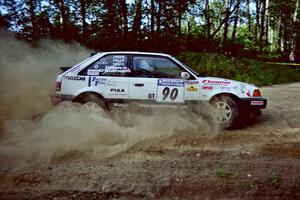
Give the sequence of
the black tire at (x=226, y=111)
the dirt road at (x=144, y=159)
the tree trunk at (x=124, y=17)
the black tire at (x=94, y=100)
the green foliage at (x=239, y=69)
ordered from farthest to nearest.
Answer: the green foliage at (x=239, y=69) < the tree trunk at (x=124, y=17) < the black tire at (x=94, y=100) < the black tire at (x=226, y=111) < the dirt road at (x=144, y=159)

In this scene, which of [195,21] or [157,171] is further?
[195,21]

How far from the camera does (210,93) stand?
23.4ft

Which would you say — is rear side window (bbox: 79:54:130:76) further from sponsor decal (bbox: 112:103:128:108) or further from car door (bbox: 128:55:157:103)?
sponsor decal (bbox: 112:103:128:108)

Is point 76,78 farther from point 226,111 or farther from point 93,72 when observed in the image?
point 226,111

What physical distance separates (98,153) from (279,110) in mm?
6048

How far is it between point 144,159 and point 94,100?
244cm

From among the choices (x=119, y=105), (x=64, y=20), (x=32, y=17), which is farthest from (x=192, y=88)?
(x=64, y=20)

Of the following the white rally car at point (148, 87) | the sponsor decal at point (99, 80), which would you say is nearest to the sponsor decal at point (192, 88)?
the white rally car at point (148, 87)

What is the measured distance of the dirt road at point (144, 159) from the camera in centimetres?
416

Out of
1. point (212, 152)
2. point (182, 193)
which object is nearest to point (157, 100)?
point (212, 152)

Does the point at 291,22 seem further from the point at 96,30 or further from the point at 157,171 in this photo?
the point at 157,171

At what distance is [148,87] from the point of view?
712 centimetres

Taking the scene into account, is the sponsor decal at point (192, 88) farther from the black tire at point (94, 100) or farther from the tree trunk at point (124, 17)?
the tree trunk at point (124, 17)

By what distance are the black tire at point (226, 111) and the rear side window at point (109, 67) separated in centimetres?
208
